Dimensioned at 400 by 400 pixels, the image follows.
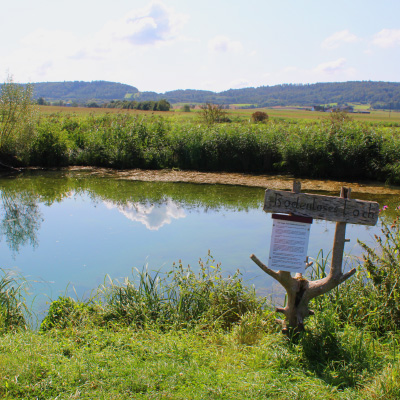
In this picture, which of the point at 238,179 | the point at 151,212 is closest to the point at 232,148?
the point at 238,179

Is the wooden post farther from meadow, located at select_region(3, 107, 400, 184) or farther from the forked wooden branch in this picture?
meadow, located at select_region(3, 107, 400, 184)

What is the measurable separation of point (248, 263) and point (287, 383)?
161 inches

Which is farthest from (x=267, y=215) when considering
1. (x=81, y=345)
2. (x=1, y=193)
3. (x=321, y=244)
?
(x=1, y=193)

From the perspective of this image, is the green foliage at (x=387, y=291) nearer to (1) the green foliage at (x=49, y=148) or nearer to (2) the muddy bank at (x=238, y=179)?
(2) the muddy bank at (x=238, y=179)

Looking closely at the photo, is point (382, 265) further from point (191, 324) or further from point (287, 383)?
point (191, 324)

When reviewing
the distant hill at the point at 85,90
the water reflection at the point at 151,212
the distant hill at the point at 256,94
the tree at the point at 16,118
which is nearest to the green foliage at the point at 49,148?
the tree at the point at 16,118

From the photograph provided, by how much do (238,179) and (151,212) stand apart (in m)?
5.86

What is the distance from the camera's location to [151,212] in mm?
11398

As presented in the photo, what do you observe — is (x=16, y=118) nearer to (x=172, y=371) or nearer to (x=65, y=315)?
(x=65, y=315)

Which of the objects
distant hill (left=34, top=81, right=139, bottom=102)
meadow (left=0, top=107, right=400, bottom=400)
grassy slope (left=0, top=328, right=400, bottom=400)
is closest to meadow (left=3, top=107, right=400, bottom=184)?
meadow (left=0, top=107, right=400, bottom=400)

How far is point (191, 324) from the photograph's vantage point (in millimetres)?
4543

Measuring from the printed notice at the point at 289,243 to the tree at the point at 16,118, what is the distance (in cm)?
1676

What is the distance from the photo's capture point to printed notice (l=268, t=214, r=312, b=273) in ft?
12.0

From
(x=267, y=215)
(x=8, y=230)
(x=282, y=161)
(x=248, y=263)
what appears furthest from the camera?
(x=282, y=161)
